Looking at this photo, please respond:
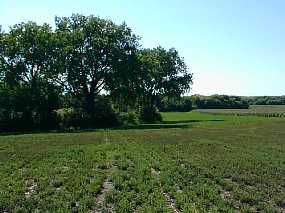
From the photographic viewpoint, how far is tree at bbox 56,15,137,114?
227ft

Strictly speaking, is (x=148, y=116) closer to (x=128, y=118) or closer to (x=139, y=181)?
(x=128, y=118)

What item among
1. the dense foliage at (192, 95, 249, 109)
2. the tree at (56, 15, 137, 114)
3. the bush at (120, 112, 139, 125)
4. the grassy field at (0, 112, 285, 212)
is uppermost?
the tree at (56, 15, 137, 114)

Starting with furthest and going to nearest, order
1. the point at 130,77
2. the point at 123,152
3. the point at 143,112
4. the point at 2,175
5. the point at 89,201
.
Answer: the point at 143,112, the point at 130,77, the point at 123,152, the point at 2,175, the point at 89,201

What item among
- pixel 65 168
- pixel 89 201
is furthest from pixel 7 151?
pixel 89 201

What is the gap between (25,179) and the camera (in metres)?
17.9

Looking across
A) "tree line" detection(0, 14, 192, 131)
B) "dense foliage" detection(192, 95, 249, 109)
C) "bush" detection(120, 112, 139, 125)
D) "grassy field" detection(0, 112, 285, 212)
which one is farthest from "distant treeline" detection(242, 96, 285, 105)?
"grassy field" detection(0, 112, 285, 212)

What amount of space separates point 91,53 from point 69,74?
4.48m

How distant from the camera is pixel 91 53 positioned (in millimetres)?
70000

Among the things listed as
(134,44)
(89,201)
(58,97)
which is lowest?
(89,201)

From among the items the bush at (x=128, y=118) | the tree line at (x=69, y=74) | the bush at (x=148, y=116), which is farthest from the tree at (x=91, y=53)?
the bush at (x=148, y=116)

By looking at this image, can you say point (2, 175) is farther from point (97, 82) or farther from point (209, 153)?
point (97, 82)

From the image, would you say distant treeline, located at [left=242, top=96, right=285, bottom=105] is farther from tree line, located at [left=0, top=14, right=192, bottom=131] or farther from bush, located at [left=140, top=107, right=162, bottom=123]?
tree line, located at [left=0, top=14, right=192, bottom=131]

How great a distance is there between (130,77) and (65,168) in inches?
2006

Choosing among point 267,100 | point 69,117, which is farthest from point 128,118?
point 267,100
